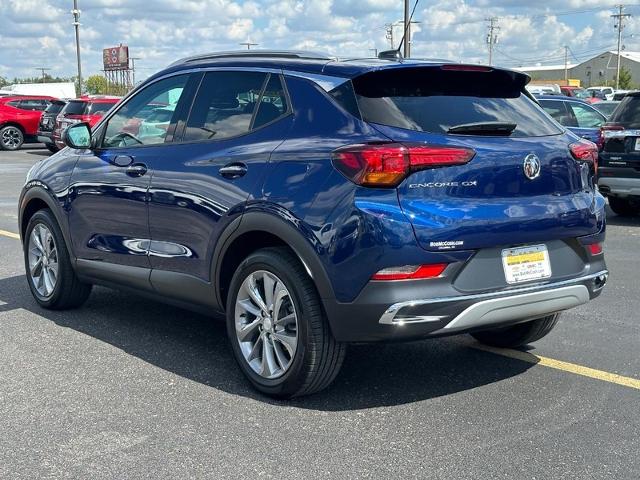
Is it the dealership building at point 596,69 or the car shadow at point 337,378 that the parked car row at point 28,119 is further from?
the dealership building at point 596,69

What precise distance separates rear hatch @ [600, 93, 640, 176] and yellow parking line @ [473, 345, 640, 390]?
6.03 meters

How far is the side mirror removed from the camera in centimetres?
578

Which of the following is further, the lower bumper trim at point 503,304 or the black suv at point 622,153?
the black suv at point 622,153

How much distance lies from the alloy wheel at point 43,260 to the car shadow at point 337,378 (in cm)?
19

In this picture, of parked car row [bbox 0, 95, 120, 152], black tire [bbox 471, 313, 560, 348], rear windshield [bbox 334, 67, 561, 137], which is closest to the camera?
rear windshield [bbox 334, 67, 561, 137]

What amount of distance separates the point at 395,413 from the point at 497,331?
4.40 ft

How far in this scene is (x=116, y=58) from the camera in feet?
314

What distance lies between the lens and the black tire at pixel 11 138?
26750mm

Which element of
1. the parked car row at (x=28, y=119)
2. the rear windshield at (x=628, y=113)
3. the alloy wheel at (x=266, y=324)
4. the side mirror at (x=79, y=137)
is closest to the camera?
the alloy wheel at (x=266, y=324)

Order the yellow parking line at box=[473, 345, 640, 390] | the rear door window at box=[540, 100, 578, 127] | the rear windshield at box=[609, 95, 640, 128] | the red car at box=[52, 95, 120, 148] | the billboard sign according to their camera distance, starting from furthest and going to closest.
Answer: the billboard sign, the red car at box=[52, 95, 120, 148], the rear door window at box=[540, 100, 578, 127], the rear windshield at box=[609, 95, 640, 128], the yellow parking line at box=[473, 345, 640, 390]

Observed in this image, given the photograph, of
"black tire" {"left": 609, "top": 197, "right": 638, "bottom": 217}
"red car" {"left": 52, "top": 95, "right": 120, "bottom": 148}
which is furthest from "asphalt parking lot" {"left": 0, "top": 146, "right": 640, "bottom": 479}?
"red car" {"left": 52, "top": 95, "right": 120, "bottom": 148}

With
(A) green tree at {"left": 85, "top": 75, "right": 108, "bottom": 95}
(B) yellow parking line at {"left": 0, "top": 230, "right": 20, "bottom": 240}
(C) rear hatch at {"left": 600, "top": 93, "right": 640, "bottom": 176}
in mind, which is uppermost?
(A) green tree at {"left": 85, "top": 75, "right": 108, "bottom": 95}

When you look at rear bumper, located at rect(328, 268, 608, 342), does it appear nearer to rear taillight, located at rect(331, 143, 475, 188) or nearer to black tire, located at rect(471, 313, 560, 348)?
rear taillight, located at rect(331, 143, 475, 188)

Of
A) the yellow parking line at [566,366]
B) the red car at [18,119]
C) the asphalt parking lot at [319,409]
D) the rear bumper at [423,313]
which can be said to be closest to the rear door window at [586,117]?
the asphalt parking lot at [319,409]
